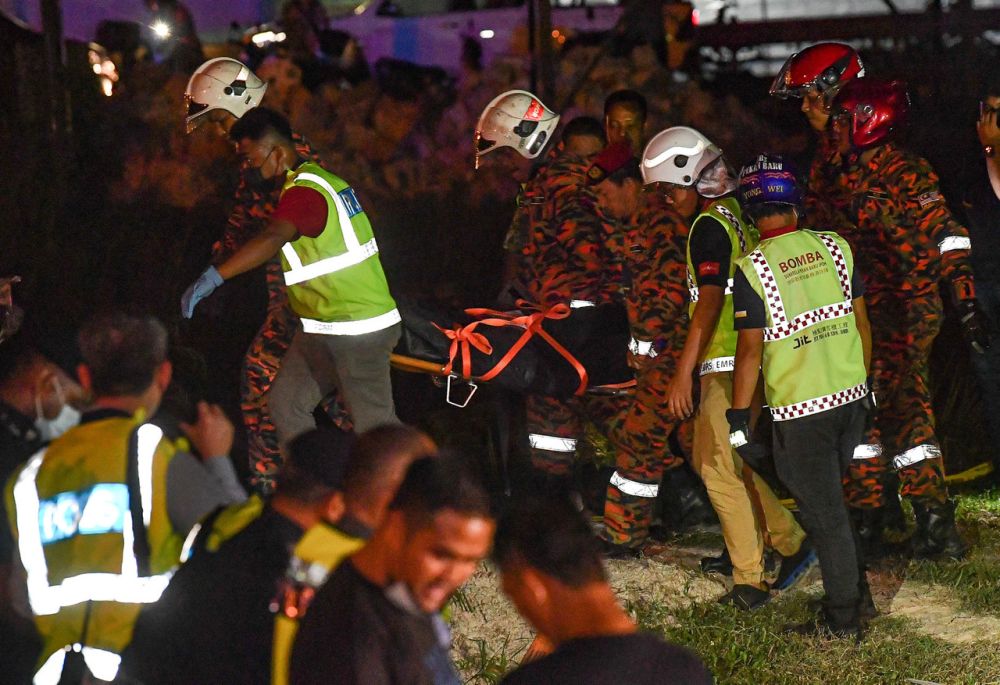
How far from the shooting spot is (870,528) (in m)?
6.34

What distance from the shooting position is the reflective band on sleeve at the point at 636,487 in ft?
20.4

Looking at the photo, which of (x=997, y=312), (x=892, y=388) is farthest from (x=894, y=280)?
(x=997, y=312)

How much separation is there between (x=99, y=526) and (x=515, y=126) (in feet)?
13.8

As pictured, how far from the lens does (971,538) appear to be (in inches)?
253

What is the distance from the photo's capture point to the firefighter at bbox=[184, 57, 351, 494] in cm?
653

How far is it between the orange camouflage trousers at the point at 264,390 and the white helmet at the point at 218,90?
1.04 metres

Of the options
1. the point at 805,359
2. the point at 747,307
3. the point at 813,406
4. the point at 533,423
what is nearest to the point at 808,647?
the point at 813,406

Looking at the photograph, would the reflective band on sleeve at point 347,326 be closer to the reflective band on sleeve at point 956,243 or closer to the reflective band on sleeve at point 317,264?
the reflective band on sleeve at point 317,264

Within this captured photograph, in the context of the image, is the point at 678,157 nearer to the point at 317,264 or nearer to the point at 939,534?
the point at 317,264

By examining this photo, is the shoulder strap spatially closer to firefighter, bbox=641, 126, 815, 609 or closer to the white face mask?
the white face mask

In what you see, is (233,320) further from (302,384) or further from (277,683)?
(277,683)

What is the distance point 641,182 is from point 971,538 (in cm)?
221

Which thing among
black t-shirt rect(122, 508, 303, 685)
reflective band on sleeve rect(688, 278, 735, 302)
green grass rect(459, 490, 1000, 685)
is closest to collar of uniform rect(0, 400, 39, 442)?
black t-shirt rect(122, 508, 303, 685)

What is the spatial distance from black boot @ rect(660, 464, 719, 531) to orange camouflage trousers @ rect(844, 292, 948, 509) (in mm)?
832
